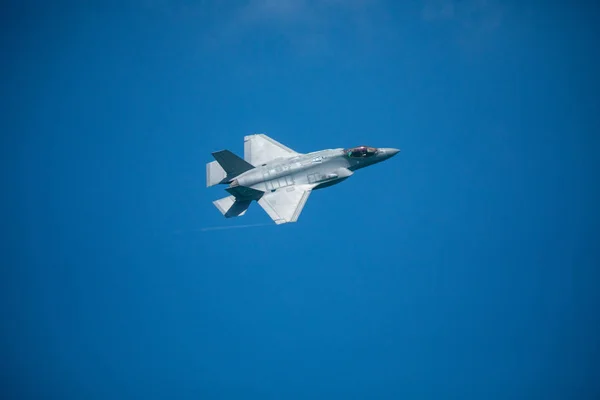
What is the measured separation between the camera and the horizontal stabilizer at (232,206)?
86.4 feet

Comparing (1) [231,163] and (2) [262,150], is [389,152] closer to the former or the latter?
(2) [262,150]

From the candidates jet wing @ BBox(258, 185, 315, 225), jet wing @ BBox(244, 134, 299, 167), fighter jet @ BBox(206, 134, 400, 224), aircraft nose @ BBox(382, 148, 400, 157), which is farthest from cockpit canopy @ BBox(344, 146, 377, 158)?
jet wing @ BBox(244, 134, 299, 167)

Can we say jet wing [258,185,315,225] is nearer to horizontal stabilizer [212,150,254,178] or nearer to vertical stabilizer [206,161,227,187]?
horizontal stabilizer [212,150,254,178]

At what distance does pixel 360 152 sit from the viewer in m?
26.2

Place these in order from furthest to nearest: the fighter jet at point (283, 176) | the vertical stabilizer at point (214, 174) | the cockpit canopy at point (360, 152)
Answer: the vertical stabilizer at point (214, 174), the cockpit canopy at point (360, 152), the fighter jet at point (283, 176)

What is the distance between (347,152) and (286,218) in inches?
226

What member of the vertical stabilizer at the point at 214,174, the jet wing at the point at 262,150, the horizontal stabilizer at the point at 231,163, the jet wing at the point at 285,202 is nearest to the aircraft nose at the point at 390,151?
the jet wing at the point at 285,202

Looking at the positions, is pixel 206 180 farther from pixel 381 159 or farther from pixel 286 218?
pixel 381 159

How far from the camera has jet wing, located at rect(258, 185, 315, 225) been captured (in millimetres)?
24750

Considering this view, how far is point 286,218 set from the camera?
2470 cm

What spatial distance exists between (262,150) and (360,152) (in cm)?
682

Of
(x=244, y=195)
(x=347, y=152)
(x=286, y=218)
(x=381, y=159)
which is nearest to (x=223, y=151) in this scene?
(x=244, y=195)

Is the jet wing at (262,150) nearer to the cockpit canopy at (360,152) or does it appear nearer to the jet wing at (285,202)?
the jet wing at (285,202)

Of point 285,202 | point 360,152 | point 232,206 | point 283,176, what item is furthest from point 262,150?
point 360,152
